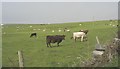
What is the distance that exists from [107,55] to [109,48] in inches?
41.0

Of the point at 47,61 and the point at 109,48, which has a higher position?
the point at 109,48

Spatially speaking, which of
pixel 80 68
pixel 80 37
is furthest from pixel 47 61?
pixel 80 37

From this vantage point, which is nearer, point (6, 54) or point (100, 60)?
point (100, 60)

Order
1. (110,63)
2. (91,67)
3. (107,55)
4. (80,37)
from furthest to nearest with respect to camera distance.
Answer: (80,37) < (107,55) < (110,63) < (91,67)

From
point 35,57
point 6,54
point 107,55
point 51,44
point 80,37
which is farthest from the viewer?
point 80,37

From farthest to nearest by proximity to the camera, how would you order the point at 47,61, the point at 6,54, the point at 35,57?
the point at 6,54 < the point at 35,57 < the point at 47,61

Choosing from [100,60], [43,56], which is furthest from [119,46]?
[43,56]

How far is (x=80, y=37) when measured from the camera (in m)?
36.8

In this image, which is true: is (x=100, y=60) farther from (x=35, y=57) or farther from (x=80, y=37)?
(x=80, y=37)

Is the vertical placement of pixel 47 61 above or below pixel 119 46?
below

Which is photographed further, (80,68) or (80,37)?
(80,37)

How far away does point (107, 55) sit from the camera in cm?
1755

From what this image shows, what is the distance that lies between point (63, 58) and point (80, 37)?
14243mm

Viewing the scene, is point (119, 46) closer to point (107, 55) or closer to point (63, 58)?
point (107, 55)
